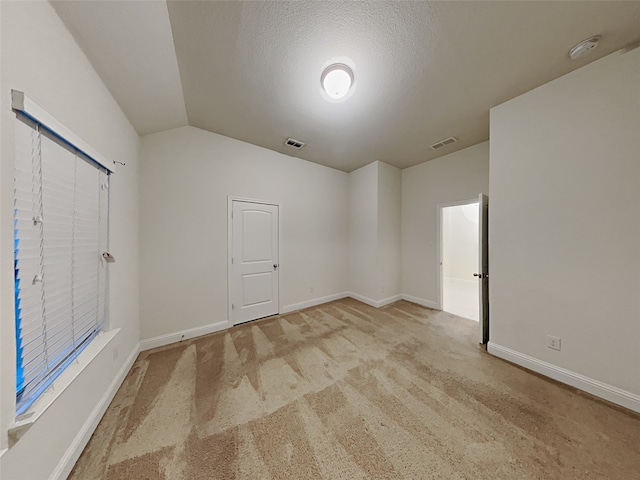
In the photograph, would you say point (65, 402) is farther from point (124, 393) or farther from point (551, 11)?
point (551, 11)

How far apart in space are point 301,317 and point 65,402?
2551mm

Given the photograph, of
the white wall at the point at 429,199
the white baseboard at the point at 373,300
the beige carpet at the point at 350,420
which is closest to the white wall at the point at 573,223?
the beige carpet at the point at 350,420

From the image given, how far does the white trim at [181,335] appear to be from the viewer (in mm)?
2434

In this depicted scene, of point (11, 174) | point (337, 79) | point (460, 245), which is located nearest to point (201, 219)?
point (11, 174)

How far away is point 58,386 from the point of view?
112 centimetres

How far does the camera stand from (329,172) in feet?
13.7

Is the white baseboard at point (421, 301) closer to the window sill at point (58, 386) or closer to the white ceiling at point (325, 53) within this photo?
the white ceiling at point (325, 53)

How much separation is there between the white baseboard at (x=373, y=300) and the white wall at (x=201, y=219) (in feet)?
3.32

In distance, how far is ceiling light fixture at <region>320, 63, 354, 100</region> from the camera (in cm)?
174

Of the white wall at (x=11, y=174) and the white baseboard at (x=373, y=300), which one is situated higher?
the white wall at (x=11, y=174)

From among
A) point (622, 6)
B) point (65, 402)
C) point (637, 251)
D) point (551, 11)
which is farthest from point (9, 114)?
point (637, 251)

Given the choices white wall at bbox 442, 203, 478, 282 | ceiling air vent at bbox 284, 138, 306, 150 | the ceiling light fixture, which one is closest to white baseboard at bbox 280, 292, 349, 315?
ceiling air vent at bbox 284, 138, 306, 150

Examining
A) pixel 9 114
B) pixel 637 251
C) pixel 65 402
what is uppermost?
pixel 9 114

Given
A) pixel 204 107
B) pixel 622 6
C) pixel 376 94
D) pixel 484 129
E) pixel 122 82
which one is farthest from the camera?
→ pixel 484 129
